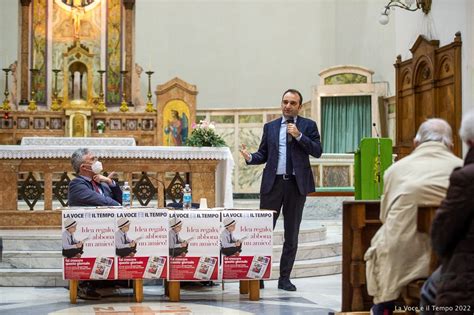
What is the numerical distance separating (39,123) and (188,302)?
1060 cm

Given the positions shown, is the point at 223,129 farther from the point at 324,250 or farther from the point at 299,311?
the point at 299,311

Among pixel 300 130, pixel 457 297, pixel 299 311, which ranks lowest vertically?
pixel 299 311

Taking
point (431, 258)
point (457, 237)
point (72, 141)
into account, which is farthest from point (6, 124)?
point (457, 237)

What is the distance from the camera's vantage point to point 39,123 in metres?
17.0

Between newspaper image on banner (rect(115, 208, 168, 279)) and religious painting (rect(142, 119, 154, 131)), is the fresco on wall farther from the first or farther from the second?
newspaper image on banner (rect(115, 208, 168, 279))

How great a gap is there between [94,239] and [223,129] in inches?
453

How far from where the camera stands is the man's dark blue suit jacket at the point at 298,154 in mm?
7871

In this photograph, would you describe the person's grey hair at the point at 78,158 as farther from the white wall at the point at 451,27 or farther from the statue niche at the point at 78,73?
the statue niche at the point at 78,73

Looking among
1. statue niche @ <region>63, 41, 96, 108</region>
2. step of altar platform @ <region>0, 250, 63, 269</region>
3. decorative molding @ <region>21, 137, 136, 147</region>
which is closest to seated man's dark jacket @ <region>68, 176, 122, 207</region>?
step of altar platform @ <region>0, 250, 63, 269</region>

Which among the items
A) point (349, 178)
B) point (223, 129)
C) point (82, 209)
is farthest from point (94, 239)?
point (223, 129)

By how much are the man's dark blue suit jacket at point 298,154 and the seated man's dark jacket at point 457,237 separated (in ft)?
13.2

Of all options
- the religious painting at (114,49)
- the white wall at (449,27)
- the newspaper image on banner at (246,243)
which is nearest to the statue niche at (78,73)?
the religious painting at (114,49)

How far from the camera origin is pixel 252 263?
7.30 meters

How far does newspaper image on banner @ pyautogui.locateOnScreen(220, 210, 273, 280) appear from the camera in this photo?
23.8 ft
